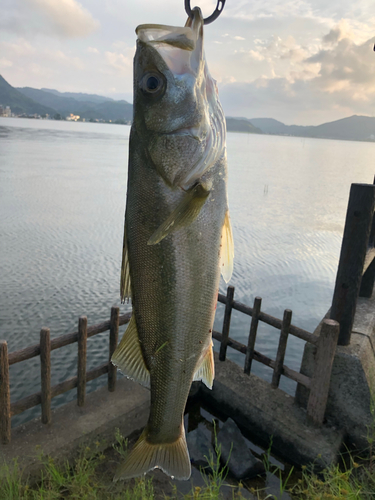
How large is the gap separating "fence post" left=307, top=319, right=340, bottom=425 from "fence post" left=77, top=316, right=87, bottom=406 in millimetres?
3197

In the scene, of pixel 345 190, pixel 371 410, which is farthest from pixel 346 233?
pixel 345 190

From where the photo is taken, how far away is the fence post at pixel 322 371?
494 centimetres

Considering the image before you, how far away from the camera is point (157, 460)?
2090 millimetres

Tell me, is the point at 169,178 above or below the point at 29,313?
above

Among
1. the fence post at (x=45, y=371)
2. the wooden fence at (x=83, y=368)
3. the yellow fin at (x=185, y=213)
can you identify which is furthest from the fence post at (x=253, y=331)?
the yellow fin at (x=185, y=213)

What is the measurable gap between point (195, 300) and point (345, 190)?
39701 mm

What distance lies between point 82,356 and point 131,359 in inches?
129

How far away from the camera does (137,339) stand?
2031 mm

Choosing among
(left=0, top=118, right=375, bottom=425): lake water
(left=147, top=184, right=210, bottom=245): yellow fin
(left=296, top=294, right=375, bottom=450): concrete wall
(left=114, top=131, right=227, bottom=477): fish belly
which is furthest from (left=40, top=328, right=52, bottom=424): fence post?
(left=296, top=294, right=375, bottom=450): concrete wall

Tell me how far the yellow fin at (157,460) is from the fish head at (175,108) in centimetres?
150

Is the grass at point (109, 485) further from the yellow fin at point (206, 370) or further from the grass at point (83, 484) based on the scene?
the yellow fin at point (206, 370)

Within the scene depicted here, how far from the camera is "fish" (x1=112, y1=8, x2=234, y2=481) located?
171cm

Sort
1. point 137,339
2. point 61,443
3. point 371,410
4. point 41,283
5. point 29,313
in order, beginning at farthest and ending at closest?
point 41,283 → point 29,313 → point 371,410 → point 61,443 → point 137,339

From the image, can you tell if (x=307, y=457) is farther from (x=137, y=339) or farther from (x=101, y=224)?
(x=101, y=224)
